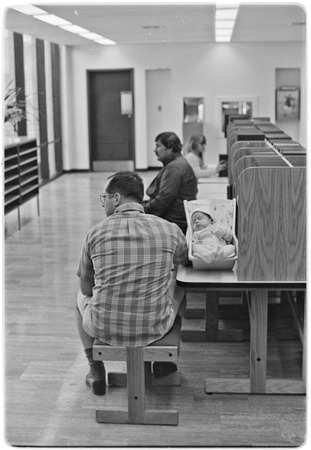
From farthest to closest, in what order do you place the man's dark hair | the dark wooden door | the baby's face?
the dark wooden door < the baby's face < the man's dark hair

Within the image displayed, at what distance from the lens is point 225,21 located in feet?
11.8

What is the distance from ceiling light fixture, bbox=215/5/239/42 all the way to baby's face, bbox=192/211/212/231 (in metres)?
0.91

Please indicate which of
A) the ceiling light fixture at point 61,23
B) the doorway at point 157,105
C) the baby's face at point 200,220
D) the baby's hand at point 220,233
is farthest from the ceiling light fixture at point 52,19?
the baby's hand at point 220,233

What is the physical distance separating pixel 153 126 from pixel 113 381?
133cm

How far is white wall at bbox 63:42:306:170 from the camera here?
3656mm

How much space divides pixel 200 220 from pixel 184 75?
0.92 meters

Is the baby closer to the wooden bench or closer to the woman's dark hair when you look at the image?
the wooden bench

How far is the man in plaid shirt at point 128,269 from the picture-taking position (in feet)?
10.0

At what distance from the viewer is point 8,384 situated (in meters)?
3.62

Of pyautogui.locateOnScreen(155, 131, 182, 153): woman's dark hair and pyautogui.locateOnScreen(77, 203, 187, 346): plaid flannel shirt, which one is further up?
pyautogui.locateOnScreen(155, 131, 182, 153): woman's dark hair

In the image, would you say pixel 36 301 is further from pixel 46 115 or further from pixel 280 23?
pixel 280 23

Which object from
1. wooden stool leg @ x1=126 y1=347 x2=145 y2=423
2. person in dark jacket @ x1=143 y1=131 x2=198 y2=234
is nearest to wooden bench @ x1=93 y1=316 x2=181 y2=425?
wooden stool leg @ x1=126 y1=347 x2=145 y2=423

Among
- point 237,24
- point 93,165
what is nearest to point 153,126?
point 93,165

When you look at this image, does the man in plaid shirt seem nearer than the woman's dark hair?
Yes
